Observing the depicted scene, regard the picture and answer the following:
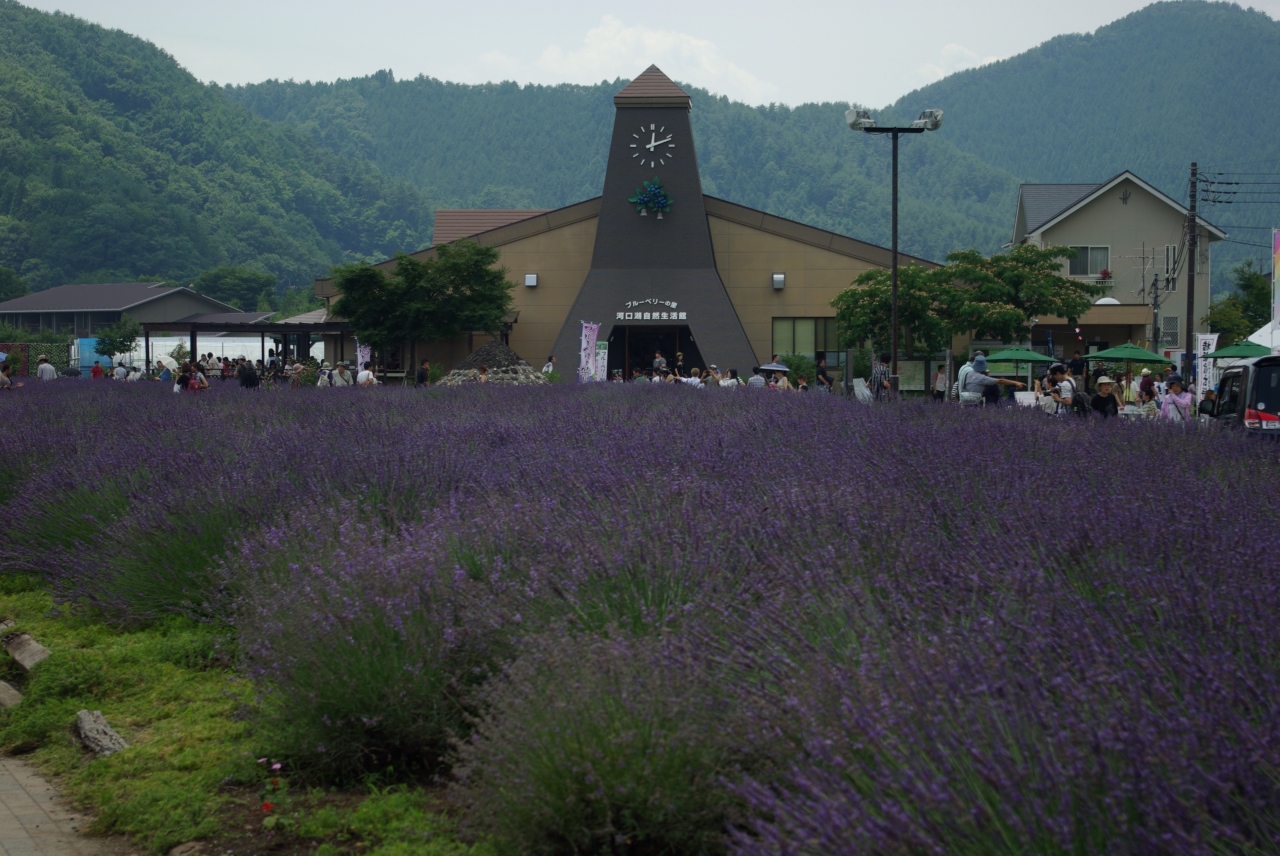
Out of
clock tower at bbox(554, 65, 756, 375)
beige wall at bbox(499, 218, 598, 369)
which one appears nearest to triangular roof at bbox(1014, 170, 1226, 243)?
clock tower at bbox(554, 65, 756, 375)

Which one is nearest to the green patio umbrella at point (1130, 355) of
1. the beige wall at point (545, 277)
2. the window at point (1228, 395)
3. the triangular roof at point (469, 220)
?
the window at point (1228, 395)

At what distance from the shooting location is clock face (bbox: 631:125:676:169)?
134 feet

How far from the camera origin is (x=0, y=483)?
9.62 metres

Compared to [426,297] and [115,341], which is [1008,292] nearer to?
[426,297]

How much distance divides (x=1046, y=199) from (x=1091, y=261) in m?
4.25

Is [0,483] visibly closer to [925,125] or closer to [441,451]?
[441,451]

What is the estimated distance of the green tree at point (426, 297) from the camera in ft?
123

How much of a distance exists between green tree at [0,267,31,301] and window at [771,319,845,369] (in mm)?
82717

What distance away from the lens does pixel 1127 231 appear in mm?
50656

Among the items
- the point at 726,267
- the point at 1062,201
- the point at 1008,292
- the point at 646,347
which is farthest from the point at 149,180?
the point at 1008,292

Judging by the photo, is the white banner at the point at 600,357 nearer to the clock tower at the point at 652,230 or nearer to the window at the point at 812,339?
the clock tower at the point at 652,230

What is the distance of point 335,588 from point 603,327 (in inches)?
1438

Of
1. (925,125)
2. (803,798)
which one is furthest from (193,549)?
(925,125)

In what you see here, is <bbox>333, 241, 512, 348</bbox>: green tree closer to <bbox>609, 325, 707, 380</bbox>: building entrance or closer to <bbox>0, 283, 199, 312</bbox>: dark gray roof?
<bbox>609, 325, 707, 380</bbox>: building entrance
